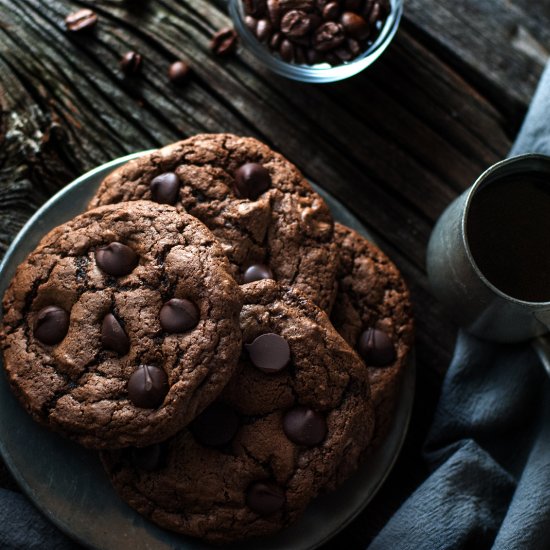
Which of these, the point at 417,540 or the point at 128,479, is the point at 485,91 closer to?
the point at 417,540

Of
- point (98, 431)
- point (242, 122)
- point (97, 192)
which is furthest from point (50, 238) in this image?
point (242, 122)

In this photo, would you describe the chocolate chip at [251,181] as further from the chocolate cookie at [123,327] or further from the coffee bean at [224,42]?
the coffee bean at [224,42]

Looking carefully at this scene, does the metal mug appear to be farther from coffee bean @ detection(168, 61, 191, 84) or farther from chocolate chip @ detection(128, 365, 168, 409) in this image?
coffee bean @ detection(168, 61, 191, 84)

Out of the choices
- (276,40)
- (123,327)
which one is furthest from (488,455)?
(276,40)

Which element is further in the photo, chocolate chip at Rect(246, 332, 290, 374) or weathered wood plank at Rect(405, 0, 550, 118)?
weathered wood plank at Rect(405, 0, 550, 118)

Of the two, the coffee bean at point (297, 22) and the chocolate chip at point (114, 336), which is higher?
the coffee bean at point (297, 22)

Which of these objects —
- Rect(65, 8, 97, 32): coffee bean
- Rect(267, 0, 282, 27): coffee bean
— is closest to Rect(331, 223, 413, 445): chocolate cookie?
Rect(267, 0, 282, 27): coffee bean

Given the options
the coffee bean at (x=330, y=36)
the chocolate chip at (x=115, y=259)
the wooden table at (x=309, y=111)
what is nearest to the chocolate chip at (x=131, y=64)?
the wooden table at (x=309, y=111)
